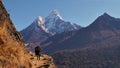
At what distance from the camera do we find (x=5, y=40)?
24.3m

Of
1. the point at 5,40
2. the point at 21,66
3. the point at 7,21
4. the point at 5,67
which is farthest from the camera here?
the point at 7,21

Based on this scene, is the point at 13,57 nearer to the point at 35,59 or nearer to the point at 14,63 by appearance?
the point at 14,63

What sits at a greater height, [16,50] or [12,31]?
[12,31]

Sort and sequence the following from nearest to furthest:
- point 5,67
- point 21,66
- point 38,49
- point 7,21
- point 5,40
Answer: point 5,67, point 5,40, point 21,66, point 7,21, point 38,49

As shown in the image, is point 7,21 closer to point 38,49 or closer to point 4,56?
point 4,56

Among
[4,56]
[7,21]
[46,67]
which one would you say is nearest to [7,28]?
[7,21]

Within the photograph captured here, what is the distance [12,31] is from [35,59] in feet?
55.5

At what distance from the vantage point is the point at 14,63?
961 inches

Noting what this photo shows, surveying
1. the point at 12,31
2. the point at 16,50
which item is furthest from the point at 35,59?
the point at 16,50

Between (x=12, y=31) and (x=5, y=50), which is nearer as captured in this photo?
(x=5, y=50)

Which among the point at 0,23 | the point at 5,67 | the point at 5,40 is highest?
the point at 0,23

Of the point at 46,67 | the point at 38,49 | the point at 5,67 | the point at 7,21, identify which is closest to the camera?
the point at 5,67

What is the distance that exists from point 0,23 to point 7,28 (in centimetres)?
248

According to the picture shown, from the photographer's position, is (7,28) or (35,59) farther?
(35,59)
